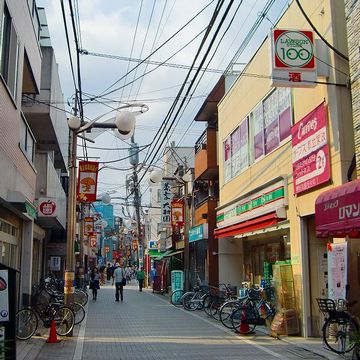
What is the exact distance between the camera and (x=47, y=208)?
1922 centimetres

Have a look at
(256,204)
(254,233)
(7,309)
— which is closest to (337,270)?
(256,204)

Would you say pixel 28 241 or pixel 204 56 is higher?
pixel 204 56

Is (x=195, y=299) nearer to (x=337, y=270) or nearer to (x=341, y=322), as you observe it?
(x=337, y=270)

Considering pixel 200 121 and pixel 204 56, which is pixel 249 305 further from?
pixel 200 121

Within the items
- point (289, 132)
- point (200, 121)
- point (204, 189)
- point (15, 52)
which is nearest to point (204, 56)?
point (289, 132)

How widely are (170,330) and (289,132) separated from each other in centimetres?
642

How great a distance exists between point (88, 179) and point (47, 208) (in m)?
1.96

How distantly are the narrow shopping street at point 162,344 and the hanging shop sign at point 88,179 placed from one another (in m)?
5.38

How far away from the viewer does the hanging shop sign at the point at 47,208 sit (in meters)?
19.1

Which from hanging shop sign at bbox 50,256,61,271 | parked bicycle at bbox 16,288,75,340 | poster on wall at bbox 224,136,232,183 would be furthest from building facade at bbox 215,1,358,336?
hanging shop sign at bbox 50,256,61,271

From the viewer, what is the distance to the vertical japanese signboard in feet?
110

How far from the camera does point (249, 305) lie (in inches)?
559

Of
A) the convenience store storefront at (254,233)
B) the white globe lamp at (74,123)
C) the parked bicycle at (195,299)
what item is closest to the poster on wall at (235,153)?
the convenience store storefront at (254,233)

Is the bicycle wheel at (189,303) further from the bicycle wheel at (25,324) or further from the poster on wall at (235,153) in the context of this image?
the bicycle wheel at (25,324)
